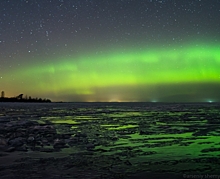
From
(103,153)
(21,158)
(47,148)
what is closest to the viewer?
(21,158)

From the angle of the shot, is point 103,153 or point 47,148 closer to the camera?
point 103,153

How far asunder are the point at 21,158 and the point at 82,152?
231cm

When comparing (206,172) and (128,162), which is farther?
(128,162)

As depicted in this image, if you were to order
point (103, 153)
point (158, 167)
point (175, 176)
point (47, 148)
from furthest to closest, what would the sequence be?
1. point (47, 148)
2. point (103, 153)
3. point (158, 167)
4. point (175, 176)

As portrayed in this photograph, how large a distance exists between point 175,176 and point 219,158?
108 inches

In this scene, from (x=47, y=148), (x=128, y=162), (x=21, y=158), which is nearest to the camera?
(x=128, y=162)

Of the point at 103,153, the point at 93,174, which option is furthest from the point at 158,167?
the point at 103,153

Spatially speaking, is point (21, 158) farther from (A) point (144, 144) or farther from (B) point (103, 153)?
(A) point (144, 144)

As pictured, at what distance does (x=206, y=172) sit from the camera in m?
6.61

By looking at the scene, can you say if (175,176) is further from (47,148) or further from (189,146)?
(47,148)

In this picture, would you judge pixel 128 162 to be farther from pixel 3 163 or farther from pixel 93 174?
pixel 3 163

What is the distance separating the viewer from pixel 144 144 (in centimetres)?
1118

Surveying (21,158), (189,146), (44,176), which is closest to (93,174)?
(44,176)

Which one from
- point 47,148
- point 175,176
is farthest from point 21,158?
point 175,176
